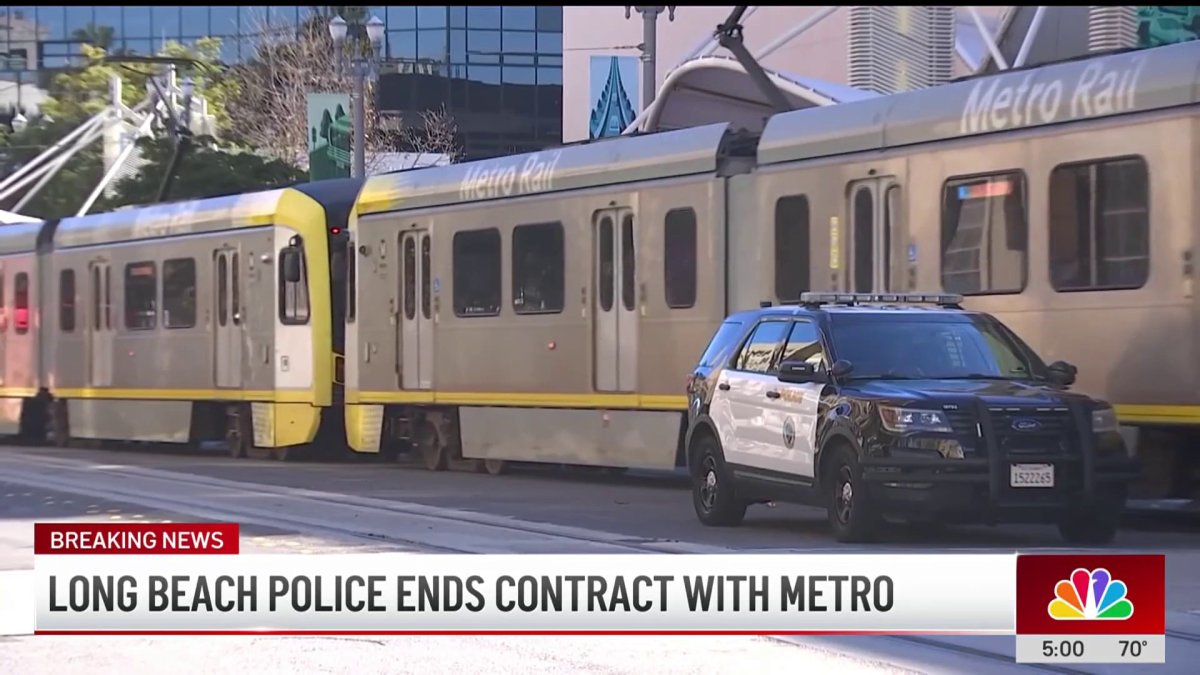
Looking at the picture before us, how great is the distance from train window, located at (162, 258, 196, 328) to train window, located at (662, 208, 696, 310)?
10101 millimetres

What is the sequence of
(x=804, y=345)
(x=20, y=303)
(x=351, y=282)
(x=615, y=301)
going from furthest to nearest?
(x=20, y=303), (x=351, y=282), (x=615, y=301), (x=804, y=345)

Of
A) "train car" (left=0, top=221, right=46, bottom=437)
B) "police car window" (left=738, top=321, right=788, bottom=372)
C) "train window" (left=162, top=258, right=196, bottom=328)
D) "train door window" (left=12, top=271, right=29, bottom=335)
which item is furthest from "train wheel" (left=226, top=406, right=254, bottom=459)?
"police car window" (left=738, top=321, right=788, bottom=372)

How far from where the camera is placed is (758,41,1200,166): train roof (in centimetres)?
1438

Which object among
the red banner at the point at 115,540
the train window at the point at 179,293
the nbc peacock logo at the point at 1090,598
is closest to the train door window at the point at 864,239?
the red banner at the point at 115,540

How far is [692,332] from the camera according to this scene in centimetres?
1898

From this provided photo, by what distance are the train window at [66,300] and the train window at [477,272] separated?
9982 mm

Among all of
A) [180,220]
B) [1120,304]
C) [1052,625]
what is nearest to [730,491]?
[1120,304]

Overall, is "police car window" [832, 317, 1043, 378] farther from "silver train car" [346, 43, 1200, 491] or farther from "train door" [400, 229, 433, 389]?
"train door" [400, 229, 433, 389]

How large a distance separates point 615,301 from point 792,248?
2.69 metres

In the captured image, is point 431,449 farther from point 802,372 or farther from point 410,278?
point 802,372

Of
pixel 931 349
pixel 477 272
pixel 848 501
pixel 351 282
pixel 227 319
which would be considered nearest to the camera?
pixel 848 501

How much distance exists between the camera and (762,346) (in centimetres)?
1516

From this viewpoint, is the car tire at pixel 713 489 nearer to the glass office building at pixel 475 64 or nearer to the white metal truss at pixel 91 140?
the white metal truss at pixel 91 140

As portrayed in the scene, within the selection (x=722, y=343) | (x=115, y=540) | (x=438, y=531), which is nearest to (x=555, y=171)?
(x=722, y=343)
